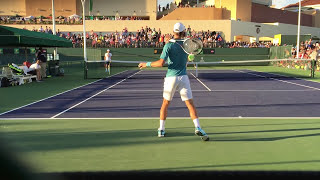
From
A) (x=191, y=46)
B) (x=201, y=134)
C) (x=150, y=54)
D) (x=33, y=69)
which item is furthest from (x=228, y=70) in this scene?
(x=201, y=134)

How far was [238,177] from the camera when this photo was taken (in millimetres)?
4086

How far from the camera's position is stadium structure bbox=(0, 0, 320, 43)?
45.5 metres

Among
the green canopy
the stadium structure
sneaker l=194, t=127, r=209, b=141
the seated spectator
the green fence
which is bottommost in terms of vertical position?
sneaker l=194, t=127, r=209, b=141

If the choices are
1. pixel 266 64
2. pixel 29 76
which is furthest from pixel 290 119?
pixel 266 64

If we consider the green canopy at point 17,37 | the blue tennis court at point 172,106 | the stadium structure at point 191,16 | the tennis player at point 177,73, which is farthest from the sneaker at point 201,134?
the stadium structure at point 191,16

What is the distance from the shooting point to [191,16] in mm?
48781

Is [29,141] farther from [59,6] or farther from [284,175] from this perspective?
[59,6]

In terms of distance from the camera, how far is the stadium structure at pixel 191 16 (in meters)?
45.5

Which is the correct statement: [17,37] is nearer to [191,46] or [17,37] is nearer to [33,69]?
[33,69]

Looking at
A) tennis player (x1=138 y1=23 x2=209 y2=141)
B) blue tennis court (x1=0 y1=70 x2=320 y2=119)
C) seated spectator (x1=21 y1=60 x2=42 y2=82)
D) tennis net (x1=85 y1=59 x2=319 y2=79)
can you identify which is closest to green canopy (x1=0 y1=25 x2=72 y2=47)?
seated spectator (x1=21 y1=60 x2=42 y2=82)

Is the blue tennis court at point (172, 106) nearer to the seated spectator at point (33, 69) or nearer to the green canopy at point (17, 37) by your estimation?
the green canopy at point (17, 37)

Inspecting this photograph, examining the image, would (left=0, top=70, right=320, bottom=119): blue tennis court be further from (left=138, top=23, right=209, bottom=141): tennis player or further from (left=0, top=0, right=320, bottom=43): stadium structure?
(left=0, top=0, right=320, bottom=43): stadium structure

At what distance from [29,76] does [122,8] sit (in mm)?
38685

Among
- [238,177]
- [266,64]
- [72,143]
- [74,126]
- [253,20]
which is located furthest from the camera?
[253,20]
